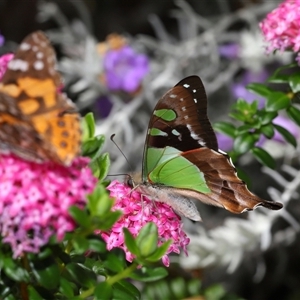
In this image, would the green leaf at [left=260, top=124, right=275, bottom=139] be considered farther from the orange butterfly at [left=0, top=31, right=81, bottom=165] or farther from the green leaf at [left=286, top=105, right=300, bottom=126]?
the orange butterfly at [left=0, top=31, right=81, bottom=165]

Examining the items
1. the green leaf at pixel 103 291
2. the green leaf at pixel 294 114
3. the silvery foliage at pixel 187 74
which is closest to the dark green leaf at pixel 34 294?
the green leaf at pixel 103 291

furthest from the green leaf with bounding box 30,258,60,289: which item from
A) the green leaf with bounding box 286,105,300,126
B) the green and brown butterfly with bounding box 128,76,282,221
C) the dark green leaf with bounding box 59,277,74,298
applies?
the green leaf with bounding box 286,105,300,126

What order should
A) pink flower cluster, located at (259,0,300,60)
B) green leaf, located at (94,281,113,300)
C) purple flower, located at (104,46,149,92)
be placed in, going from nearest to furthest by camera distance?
green leaf, located at (94,281,113,300) < pink flower cluster, located at (259,0,300,60) < purple flower, located at (104,46,149,92)

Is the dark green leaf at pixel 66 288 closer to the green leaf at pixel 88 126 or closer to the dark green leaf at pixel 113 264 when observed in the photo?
the dark green leaf at pixel 113 264

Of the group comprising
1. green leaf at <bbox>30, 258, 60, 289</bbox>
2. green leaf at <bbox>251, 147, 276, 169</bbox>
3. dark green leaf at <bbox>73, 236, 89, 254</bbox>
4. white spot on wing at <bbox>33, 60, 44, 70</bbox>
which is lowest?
green leaf at <bbox>251, 147, 276, 169</bbox>

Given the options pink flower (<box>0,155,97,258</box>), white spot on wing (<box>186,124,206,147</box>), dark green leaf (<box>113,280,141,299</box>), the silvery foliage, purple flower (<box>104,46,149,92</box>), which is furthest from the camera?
purple flower (<box>104,46,149,92</box>)

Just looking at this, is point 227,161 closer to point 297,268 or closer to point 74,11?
point 297,268

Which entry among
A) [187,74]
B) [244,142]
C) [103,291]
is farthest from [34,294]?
[187,74]
